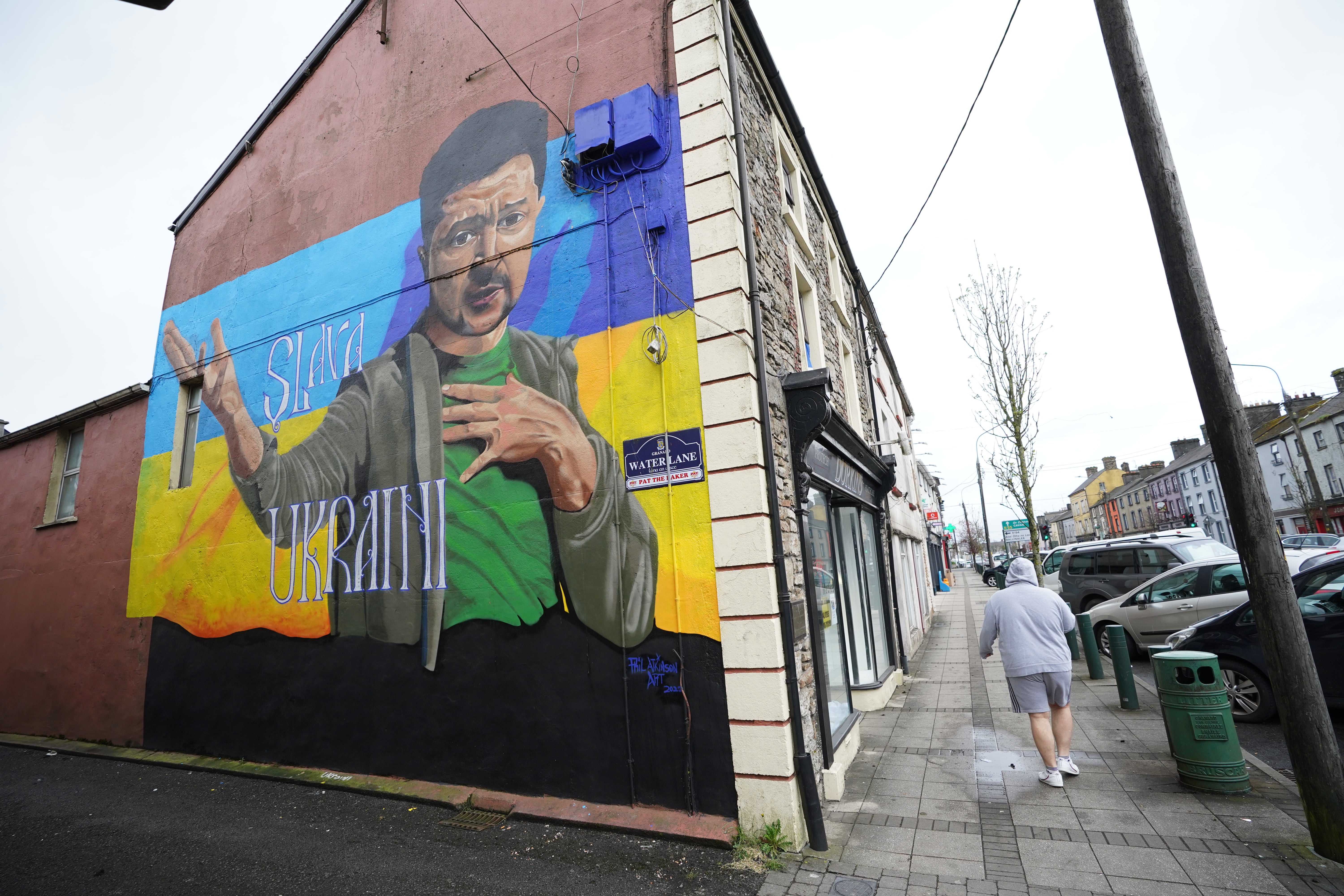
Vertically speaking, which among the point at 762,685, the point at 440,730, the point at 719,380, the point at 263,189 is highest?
the point at 263,189

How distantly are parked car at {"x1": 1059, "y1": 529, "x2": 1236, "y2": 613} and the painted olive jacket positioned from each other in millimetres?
10829

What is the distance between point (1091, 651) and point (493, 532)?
8.65 metres

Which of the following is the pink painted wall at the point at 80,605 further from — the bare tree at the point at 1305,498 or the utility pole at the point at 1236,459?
the bare tree at the point at 1305,498

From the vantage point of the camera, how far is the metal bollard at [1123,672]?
7.40 m

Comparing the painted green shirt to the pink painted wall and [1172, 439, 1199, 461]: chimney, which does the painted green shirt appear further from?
[1172, 439, 1199, 461]: chimney

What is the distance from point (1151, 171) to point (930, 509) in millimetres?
26636

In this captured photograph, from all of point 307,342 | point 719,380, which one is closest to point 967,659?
point 719,380

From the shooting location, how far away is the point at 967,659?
11711 millimetres

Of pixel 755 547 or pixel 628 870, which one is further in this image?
pixel 755 547

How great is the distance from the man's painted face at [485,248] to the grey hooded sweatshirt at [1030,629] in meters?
5.49

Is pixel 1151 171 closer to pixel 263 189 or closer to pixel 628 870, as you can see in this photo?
pixel 628 870

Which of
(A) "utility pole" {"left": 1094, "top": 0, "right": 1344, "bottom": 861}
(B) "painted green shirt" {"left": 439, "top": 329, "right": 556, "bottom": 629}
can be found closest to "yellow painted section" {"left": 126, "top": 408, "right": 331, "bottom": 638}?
(B) "painted green shirt" {"left": 439, "top": 329, "right": 556, "bottom": 629}

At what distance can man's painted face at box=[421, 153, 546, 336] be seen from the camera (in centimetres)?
655
